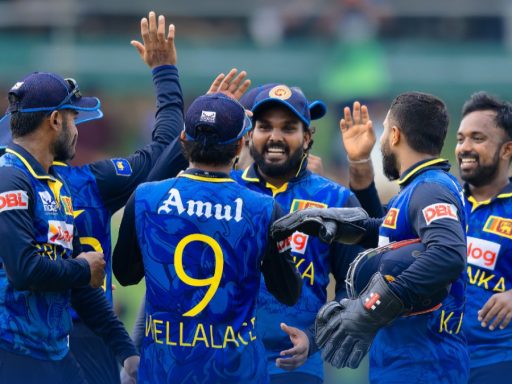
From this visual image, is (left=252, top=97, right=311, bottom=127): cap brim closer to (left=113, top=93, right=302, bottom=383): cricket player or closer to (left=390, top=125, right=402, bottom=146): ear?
(left=390, top=125, right=402, bottom=146): ear

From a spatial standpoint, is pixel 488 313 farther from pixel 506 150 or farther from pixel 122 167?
pixel 122 167

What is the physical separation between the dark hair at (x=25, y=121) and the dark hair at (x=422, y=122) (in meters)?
1.85

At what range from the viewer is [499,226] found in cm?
642

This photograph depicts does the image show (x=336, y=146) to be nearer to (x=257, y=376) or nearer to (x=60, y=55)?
(x=60, y=55)

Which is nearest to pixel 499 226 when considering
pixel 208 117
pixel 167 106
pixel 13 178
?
pixel 167 106

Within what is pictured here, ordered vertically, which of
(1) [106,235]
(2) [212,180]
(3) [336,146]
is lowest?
(3) [336,146]

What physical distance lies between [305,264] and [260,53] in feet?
33.8

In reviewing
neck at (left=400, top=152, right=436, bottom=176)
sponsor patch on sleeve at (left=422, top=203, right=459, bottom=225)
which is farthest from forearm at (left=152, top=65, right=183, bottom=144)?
sponsor patch on sleeve at (left=422, top=203, right=459, bottom=225)

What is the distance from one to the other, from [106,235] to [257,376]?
137 centimetres

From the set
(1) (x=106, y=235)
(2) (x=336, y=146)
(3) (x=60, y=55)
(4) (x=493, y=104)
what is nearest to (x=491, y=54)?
(2) (x=336, y=146)

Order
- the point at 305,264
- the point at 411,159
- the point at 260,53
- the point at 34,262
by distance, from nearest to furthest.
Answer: the point at 34,262 → the point at 411,159 → the point at 305,264 → the point at 260,53

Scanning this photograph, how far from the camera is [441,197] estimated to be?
5266mm

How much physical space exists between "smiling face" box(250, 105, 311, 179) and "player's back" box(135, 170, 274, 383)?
1.18 meters

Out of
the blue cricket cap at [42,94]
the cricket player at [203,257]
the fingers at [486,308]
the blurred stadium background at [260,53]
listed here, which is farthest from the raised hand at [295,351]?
the blurred stadium background at [260,53]
